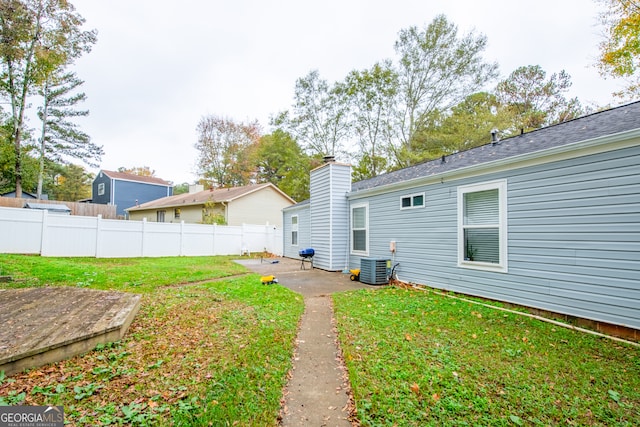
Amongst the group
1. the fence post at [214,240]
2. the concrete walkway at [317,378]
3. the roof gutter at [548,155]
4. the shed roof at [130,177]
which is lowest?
the concrete walkway at [317,378]

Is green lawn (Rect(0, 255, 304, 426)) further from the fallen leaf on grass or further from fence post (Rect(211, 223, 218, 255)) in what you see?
fence post (Rect(211, 223, 218, 255))

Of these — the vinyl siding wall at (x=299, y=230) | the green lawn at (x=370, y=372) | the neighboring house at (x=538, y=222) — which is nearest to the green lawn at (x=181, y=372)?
the green lawn at (x=370, y=372)

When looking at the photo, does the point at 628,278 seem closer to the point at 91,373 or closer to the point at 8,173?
the point at 91,373

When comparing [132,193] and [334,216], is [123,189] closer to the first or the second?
[132,193]

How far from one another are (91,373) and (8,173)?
67.4 ft

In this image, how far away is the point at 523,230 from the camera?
15.3ft

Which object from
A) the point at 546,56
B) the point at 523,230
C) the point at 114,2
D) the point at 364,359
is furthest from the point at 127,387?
the point at 546,56

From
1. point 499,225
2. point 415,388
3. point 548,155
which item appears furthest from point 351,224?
point 415,388

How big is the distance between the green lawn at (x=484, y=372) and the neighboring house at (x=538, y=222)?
61 centimetres

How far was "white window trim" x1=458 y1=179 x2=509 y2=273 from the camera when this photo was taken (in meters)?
4.91

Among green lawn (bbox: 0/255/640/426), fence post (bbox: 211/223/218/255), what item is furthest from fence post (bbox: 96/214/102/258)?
green lawn (bbox: 0/255/640/426)

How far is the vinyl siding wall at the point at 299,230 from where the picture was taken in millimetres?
12214

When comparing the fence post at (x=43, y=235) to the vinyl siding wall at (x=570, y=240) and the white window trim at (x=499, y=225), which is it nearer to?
the vinyl siding wall at (x=570, y=240)

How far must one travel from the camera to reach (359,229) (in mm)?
8703
